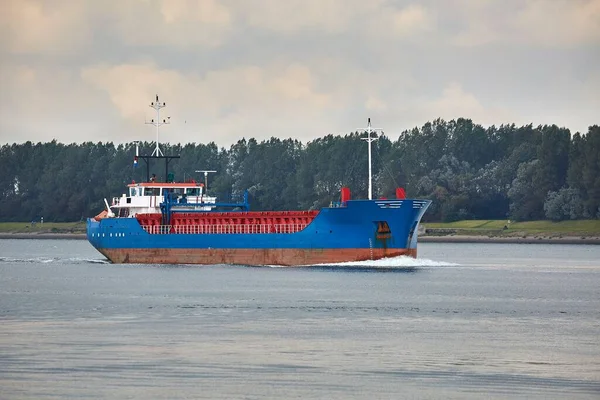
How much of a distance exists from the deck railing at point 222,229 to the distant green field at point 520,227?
215ft

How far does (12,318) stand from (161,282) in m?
17.7

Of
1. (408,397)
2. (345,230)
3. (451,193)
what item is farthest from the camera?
(451,193)

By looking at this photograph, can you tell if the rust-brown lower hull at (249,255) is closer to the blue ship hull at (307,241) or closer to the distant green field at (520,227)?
the blue ship hull at (307,241)

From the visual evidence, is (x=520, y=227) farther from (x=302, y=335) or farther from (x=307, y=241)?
(x=302, y=335)

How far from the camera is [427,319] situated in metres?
44.8

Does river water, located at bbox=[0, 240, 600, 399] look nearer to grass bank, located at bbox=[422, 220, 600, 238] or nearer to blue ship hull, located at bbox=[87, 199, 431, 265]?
blue ship hull, located at bbox=[87, 199, 431, 265]

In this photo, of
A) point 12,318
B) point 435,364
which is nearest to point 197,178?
point 12,318

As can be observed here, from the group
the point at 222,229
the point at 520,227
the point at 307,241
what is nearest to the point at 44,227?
the point at 520,227

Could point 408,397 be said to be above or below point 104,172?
below

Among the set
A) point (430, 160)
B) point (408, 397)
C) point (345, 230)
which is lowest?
point (408, 397)

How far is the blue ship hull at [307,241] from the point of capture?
65.9m

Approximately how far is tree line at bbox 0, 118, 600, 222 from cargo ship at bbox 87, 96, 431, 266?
63.8 metres

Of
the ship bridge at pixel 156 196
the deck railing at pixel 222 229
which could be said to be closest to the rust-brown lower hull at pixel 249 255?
the deck railing at pixel 222 229

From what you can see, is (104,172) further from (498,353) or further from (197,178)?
(498,353)
